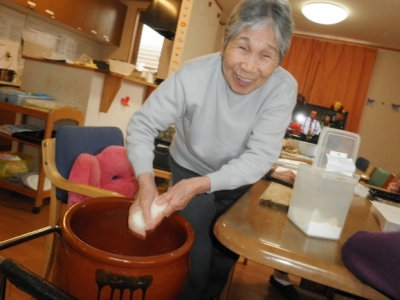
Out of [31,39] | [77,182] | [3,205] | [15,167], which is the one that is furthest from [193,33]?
[77,182]

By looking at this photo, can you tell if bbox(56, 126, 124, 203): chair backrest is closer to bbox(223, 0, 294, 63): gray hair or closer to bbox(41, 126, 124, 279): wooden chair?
bbox(41, 126, 124, 279): wooden chair

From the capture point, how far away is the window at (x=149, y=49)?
5.04m

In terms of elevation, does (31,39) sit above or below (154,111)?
above

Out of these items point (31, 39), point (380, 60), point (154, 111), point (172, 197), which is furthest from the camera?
point (380, 60)

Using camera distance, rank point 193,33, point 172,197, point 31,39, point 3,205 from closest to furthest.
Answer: point 172,197 → point 3,205 → point 193,33 → point 31,39

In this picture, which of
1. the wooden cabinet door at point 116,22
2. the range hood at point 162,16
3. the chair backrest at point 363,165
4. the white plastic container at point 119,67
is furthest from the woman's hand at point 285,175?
the wooden cabinet door at point 116,22

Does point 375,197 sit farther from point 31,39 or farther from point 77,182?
point 31,39

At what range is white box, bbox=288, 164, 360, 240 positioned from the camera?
0.60 metres

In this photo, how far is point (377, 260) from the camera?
1.43 ft

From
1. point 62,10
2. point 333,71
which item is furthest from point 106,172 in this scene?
point 333,71

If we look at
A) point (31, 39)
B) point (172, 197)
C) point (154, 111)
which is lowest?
point (172, 197)

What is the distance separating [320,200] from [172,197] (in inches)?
11.9

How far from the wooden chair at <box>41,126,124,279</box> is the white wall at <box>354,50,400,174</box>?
4.80 metres

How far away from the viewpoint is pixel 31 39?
4051mm
